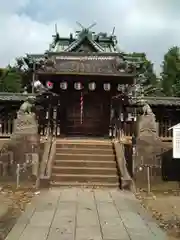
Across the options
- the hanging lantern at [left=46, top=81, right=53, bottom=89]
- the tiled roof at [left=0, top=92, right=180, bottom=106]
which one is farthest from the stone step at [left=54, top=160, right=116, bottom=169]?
the tiled roof at [left=0, top=92, right=180, bottom=106]

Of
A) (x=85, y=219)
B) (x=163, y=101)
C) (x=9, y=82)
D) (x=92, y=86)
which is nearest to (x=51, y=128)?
(x=92, y=86)

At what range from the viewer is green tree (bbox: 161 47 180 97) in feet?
189

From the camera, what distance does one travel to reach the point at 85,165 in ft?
45.8

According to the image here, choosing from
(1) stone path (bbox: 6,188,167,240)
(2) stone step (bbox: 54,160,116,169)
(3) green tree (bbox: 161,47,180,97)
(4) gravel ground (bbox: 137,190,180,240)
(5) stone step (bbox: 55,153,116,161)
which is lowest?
(4) gravel ground (bbox: 137,190,180,240)

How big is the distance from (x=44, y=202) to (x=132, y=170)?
4294 millimetres

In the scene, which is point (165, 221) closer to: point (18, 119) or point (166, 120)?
point (18, 119)

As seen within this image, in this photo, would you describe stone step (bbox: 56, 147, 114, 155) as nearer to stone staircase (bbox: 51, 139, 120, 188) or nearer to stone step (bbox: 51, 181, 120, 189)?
stone staircase (bbox: 51, 139, 120, 188)

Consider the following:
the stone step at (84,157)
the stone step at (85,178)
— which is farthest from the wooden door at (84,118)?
the stone step at (85,178)

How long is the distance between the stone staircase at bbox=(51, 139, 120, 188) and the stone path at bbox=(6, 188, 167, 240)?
139 centimetres

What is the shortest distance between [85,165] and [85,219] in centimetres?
547

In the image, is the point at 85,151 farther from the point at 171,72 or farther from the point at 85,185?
the point at 171,72

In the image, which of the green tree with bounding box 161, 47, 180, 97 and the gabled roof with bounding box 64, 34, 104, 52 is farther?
the green tree with bounding box 161, 47, 180, 97

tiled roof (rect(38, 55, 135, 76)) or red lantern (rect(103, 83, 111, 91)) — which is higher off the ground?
tiled roof (rect(38, 55, 135, 76))

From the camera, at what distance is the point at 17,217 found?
881 centimetres
